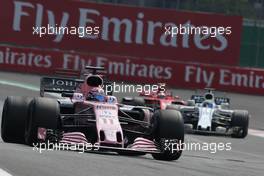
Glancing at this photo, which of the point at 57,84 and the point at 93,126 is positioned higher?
the point at 57,84

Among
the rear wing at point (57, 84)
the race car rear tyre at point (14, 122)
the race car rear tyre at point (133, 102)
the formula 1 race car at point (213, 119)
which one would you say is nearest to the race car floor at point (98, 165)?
Result: the race car rear tyre at point (14, 122)

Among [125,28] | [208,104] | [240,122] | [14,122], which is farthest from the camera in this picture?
[125,28]

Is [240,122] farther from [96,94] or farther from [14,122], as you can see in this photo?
[14,122]

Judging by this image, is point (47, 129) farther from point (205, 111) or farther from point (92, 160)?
point (205, 111)

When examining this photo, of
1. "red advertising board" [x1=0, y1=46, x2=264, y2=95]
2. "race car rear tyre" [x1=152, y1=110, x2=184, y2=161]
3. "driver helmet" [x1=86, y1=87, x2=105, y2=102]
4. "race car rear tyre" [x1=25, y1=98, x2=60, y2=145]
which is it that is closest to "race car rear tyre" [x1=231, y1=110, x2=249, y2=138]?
"driver helmet" [x1=86, y1=87, x2=105, y2=102]

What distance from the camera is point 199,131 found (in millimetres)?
18844

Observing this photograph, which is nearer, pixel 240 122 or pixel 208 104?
pixel 240 122

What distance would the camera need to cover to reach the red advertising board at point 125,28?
33.8 metres

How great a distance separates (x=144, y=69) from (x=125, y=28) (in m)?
3.95

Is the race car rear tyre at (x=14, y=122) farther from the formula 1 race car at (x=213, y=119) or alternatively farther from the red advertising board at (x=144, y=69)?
the red advertising board at (x=144, y=69)

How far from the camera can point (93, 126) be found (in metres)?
11.6

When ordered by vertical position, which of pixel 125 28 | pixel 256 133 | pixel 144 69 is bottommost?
pixel 256 133

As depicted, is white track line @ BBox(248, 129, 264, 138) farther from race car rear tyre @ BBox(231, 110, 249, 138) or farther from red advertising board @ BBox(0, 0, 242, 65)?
red advertising board @ BBox(0, 0, 242, 65)

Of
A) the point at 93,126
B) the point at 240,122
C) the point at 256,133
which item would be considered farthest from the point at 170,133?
the point at 256,133
